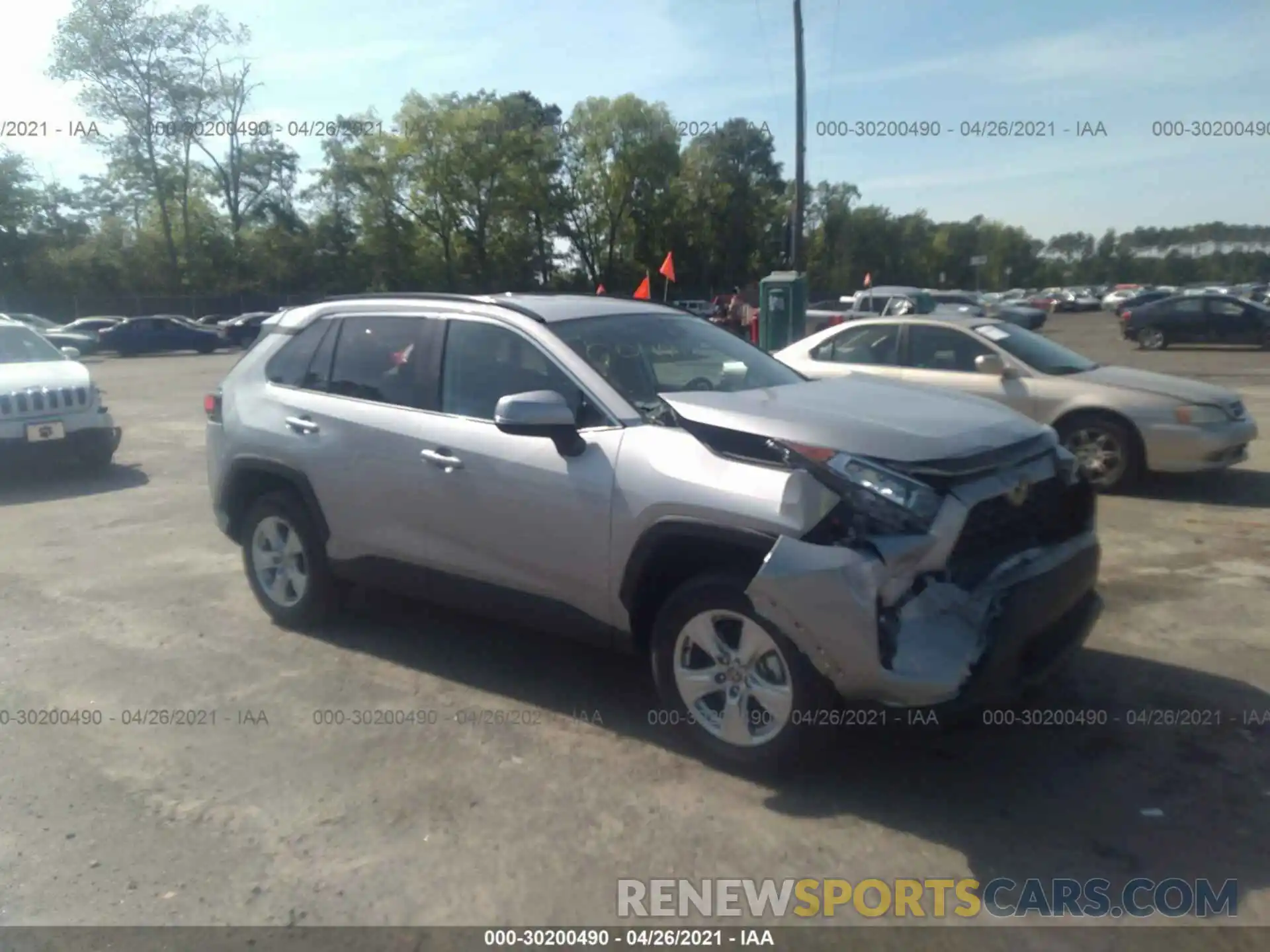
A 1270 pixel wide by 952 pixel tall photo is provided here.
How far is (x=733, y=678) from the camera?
13.9 feet

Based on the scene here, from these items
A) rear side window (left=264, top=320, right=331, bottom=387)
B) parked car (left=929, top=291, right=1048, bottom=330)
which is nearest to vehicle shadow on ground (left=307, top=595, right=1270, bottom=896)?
rear side window (left=264, top=320, right=331, bottom=387)

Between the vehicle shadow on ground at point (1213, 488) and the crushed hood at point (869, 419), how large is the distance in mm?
5043

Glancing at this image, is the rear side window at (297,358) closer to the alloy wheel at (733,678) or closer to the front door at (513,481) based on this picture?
the front door at (513,481)

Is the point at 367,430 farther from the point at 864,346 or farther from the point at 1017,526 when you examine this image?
the point at 864,346

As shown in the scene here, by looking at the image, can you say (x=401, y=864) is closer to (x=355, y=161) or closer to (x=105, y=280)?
(x=355, y=161)

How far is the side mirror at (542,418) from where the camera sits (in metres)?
4.52

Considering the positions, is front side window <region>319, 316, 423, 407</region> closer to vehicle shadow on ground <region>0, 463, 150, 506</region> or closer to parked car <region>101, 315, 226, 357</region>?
vehicle shadow on ground <region>0, 463, 150, 506</region>

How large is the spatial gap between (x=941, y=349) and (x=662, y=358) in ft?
17.6

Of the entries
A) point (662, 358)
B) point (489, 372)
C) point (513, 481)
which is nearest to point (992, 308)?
point (662, 358)

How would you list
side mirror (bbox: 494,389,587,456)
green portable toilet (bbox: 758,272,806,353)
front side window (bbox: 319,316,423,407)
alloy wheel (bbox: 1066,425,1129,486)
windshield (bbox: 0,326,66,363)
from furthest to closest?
1. green portable toilet (bbox: 758,272,806,353)
2. windshield (bbox: 0,326,66,363)
3. alloy wheel (bbox: 1066,425,1129,486)
4. front side window (bbox: 319,316,423,407)
5. side mirror (bbox: 494,389,587,456)

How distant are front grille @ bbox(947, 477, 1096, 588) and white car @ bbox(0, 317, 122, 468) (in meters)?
9.47

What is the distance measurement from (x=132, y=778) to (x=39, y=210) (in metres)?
60.4

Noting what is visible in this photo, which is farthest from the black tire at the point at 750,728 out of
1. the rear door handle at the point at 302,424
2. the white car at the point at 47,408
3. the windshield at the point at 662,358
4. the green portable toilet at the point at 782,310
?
the green portable toilet at the point at 782,310

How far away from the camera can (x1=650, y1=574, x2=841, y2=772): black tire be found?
13.2 ft
